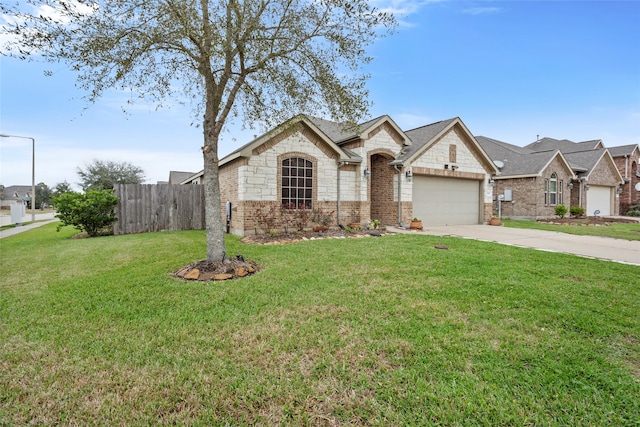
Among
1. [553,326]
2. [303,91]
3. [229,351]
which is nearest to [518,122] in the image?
[303,91]

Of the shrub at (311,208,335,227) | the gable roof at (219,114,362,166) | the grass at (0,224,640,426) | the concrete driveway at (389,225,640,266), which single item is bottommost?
the grass at (0,224,640,426)

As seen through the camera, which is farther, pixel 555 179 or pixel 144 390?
pixel 555 179

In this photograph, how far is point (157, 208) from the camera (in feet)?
40.6

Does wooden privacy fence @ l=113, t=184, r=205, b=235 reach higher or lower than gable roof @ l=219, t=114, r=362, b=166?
lower

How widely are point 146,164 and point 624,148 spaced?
5568 cm

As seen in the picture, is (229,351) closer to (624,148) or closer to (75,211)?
(75,211)

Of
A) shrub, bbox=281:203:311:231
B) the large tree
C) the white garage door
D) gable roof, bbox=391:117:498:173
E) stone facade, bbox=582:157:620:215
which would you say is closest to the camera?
the large tree

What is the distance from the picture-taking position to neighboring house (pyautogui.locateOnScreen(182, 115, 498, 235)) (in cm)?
1066

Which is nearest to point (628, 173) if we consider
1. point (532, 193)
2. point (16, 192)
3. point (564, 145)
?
point (564, 145)

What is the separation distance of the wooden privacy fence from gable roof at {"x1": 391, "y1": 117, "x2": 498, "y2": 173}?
9.11 meters

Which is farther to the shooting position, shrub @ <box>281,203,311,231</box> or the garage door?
the garage door

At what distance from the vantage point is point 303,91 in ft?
24.3

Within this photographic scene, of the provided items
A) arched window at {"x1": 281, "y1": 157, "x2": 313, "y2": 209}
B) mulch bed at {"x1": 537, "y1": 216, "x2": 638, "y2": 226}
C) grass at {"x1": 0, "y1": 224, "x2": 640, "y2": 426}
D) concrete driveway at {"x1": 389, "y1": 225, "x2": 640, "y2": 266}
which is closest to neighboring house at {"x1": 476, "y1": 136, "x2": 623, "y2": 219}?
mulch bed at {"x1": 537, "y1": 216, "x2": 638, "y2": 226}

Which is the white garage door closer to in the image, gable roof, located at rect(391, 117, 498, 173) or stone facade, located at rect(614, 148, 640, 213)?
stone facade, located at rect(614, 148, 640, 213)
